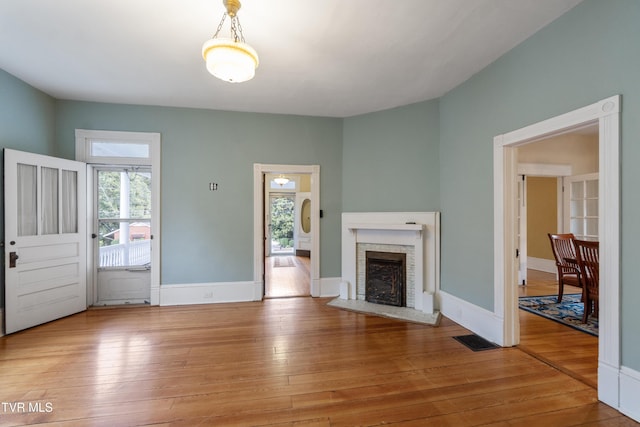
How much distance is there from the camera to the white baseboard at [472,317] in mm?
2721

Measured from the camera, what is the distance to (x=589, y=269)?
3.07 m

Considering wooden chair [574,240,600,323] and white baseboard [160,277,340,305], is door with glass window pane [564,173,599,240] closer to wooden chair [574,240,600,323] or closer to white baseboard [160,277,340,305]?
wooden chair [574,240,600,323]

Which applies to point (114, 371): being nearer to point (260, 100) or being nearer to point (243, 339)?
point (243, 339)

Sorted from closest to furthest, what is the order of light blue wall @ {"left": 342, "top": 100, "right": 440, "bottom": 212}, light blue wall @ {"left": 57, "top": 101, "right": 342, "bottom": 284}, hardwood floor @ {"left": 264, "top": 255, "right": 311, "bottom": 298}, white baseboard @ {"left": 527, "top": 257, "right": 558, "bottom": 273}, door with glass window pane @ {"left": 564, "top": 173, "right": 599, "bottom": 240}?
light blue wall @ {"left": 342, "top": 100, "right": 440, "bottom": 212}
light blue wall @ {"left": 57, "top": 101, "right": 342, "bottom": 284}
hardwood floor @ {"left": 264, "top": 255, "right": 311, "bottom": 298}
door with glass window pane @ {"left": 564, "top": 173, "right": 599, "bottom": 240}
white baseboard @ {"left": 527, "top": 257, "right": 558, "bottom": 273}

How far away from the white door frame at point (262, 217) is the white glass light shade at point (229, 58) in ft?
7.24

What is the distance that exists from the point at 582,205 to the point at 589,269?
2831mm

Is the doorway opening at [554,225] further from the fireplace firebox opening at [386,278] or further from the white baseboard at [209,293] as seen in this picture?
the white baseboard at [209,293]

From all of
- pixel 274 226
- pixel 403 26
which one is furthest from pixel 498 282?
pixel 274 226

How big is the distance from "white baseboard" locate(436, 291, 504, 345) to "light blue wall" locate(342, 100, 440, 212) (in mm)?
1217

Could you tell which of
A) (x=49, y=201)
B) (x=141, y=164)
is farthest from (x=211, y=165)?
(x=49, y=201)

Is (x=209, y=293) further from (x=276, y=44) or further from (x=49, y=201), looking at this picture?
(x=276, y=44)

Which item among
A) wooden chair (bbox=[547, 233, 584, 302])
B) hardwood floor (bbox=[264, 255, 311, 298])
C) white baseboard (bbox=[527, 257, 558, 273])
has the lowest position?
hardwood floor (bbox=[264, 255, 311, 298])

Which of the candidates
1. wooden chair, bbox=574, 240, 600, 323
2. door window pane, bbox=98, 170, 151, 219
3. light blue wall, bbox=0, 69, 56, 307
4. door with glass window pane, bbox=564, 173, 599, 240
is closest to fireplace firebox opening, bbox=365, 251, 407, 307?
wooden chair, bbox=574, 240, 600, 323

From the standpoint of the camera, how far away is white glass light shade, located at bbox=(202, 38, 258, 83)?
71.6 inches
